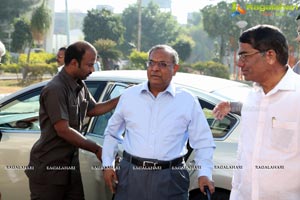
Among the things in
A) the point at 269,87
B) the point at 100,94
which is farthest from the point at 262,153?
the point at 100,94

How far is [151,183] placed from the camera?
280 cm

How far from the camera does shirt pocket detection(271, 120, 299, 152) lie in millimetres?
2125

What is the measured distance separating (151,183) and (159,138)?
0.91ft

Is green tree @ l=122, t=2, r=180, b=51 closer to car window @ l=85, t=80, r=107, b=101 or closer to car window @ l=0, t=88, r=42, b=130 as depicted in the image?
car window @ l=0, t=88, r=42, b=130

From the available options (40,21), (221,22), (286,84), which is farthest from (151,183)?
(221,22)

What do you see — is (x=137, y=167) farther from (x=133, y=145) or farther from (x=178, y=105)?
(x=178, y=105)

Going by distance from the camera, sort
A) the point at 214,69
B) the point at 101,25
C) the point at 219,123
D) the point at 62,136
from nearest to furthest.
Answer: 1. the point at 62,136
2. the point at 219,123
3. the point at 214,69
4. the point at 101,25

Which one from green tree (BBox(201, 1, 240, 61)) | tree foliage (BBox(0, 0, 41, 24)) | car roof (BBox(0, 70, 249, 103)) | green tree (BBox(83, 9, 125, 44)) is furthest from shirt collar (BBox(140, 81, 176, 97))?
tree foliage (BBox(0, 0, 41, 24))

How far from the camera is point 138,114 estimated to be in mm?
2904

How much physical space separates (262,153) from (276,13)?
2969 centimetres

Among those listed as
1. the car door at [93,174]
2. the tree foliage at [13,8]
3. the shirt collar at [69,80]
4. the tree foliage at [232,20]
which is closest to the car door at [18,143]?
the car door at [93,174]

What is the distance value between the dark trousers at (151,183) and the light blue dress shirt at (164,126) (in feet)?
0.31

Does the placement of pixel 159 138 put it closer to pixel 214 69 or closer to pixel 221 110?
pixel 221 110

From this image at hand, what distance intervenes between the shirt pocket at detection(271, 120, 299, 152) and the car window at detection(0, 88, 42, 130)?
2.39 meters
